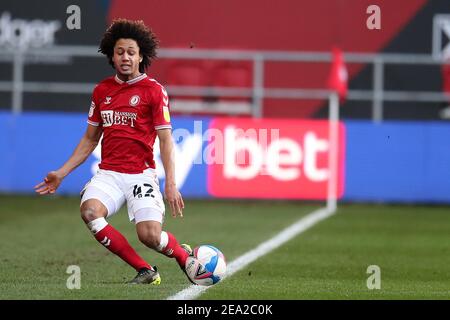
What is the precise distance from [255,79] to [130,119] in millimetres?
13599

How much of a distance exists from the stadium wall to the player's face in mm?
9182

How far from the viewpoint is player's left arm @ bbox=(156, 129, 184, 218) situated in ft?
30.6

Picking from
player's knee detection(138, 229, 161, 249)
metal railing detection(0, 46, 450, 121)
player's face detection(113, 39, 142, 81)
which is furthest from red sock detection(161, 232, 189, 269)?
metal railing detection(0, 46, 450, 121)

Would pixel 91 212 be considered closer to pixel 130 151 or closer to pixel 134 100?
pixel 130 151

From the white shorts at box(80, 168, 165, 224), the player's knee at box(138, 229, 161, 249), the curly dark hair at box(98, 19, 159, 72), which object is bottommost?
the player's knee at box(138, 229, 161, 249)

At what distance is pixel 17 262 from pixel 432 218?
7539 millimetres

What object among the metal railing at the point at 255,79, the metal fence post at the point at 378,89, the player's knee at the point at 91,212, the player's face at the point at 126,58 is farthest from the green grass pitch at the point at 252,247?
the metal railing at the point at 255,79

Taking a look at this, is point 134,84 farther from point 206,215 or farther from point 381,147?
point 381,147

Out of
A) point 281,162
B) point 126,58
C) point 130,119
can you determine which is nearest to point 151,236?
point 130,119

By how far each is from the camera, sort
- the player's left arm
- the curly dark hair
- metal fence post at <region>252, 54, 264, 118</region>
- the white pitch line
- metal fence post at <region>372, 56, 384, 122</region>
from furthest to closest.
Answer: metal fence post at <region>252, 54, 264, 118</region> < metal fence post at <region>372, 56, 384, 122</region> < the curly dark hair < the white pitch line < the player's left arm

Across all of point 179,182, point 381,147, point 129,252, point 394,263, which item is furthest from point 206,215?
point 129,252

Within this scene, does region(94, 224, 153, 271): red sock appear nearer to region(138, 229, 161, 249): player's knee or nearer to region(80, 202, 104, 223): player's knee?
region(80, 202, 104, 223): player's knee

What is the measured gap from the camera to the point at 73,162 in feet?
33.2

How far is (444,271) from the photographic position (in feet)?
38.6
